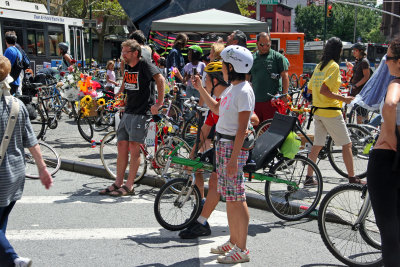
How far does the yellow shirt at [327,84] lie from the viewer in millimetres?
5867

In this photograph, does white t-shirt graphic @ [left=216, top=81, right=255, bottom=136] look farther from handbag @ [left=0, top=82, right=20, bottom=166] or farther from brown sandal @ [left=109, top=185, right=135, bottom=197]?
brown sandal @ [left=109, top=185, right=135, bottom=197]

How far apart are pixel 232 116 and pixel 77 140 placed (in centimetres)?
645

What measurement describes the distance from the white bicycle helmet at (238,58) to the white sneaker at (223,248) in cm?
156

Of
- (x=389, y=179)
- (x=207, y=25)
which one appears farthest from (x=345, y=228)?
(x=207, y=25)

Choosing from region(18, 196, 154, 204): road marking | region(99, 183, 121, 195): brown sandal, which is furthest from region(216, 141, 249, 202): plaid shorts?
region(99, 183, 121, 195): brown sandal

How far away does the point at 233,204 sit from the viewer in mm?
4094

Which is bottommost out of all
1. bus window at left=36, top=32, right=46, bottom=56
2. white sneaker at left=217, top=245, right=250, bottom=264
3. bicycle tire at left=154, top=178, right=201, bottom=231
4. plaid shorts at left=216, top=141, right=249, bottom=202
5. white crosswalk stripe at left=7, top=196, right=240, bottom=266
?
white crosswalk stripe at left=7, top=196, right=240, bottom=266

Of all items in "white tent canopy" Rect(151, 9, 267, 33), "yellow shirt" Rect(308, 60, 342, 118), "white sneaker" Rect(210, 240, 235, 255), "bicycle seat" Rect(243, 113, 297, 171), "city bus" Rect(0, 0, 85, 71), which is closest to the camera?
"white sneaker" Rect(210, 240, 235, 255)

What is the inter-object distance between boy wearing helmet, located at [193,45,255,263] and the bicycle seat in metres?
0.93

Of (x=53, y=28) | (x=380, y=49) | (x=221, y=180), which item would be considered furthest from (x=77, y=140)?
(x=380, y=49)

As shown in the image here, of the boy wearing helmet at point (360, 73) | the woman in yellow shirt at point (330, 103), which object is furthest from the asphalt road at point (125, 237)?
the boy wearing helmet at point (360, 73)

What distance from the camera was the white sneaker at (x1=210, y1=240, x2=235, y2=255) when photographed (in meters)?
4.27

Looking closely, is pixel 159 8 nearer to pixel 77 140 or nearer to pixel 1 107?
pixel 77 140

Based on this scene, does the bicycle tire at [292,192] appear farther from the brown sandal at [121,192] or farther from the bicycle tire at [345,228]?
the brown sandal at [121,192]
